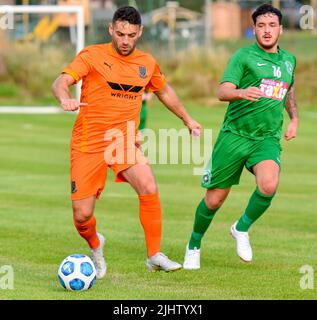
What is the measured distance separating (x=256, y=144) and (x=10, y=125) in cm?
1936

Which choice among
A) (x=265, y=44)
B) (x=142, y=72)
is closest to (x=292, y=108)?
(x=265, y=44)

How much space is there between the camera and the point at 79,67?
946 centimetres

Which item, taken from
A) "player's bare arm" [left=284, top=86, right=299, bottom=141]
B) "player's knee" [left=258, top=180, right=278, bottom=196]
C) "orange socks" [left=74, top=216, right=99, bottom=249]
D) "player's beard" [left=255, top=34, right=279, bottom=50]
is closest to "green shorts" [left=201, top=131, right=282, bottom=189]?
"player's knee" [left=258, top=180, right=278, bottom=196]

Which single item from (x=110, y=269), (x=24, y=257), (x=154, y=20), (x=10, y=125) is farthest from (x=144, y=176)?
(x=154, y=20)

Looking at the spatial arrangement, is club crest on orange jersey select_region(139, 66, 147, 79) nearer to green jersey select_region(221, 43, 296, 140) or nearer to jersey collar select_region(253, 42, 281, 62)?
green jersey select_region(221, 43, 296, 140)

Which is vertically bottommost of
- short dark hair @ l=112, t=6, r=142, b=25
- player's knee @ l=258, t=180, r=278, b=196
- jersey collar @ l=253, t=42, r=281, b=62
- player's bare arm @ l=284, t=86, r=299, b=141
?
player's knee @ l=258, t=180, r=278, b=196

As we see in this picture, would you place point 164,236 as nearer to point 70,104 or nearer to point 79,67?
point 79,67

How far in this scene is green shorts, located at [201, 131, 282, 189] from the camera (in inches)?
392

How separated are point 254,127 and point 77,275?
235cm

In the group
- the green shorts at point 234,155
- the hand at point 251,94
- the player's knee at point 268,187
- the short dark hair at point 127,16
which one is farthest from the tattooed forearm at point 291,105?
the short dark hair at point 127,16

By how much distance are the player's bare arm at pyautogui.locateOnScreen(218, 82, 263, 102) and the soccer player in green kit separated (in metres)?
0.03

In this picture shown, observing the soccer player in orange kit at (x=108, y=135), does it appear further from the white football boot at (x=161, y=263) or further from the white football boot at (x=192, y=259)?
the white football boot at (x=192, y=259)

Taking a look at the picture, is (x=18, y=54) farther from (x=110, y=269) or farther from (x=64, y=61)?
(x=110, y=269)

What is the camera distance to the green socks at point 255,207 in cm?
994
